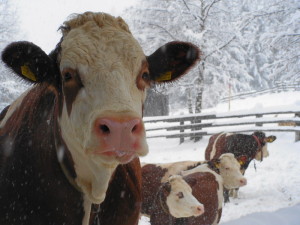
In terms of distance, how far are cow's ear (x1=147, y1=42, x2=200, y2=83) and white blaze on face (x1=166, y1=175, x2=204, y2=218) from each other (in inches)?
87.8

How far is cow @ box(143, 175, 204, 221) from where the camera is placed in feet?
13.4

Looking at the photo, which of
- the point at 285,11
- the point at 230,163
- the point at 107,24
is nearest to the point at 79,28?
the point at 107,24

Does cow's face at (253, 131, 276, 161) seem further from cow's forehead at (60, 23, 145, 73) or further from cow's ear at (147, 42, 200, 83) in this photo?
cow's forehead at (60, 23, 145, 73)

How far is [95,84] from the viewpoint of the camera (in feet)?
5.29

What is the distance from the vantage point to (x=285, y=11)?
10148mm

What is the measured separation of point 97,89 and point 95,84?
35mm

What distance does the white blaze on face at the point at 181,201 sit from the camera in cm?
407

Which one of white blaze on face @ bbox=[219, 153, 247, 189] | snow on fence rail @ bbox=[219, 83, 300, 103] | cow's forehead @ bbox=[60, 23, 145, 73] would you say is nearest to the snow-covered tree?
white blaze on face @ bbox=[219, 153, 247, 189]

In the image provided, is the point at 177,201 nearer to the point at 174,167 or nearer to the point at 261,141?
the point at 174,167

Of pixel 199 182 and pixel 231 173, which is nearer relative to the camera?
pixel 199 182

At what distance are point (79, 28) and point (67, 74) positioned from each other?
32 cm

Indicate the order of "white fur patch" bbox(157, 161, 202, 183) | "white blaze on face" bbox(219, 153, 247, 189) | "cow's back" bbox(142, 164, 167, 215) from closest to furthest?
"cow's back" bbox(142, 164, 167, 215) → "white fur patch" bbox(157, 161, 202, 183) → "white blaze on face" bbox(219, 153, 247, 189)

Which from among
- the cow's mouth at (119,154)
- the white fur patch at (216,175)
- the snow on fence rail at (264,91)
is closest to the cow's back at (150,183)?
the white fur patch at (216,175)

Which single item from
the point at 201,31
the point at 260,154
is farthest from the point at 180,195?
the point at 201,31
